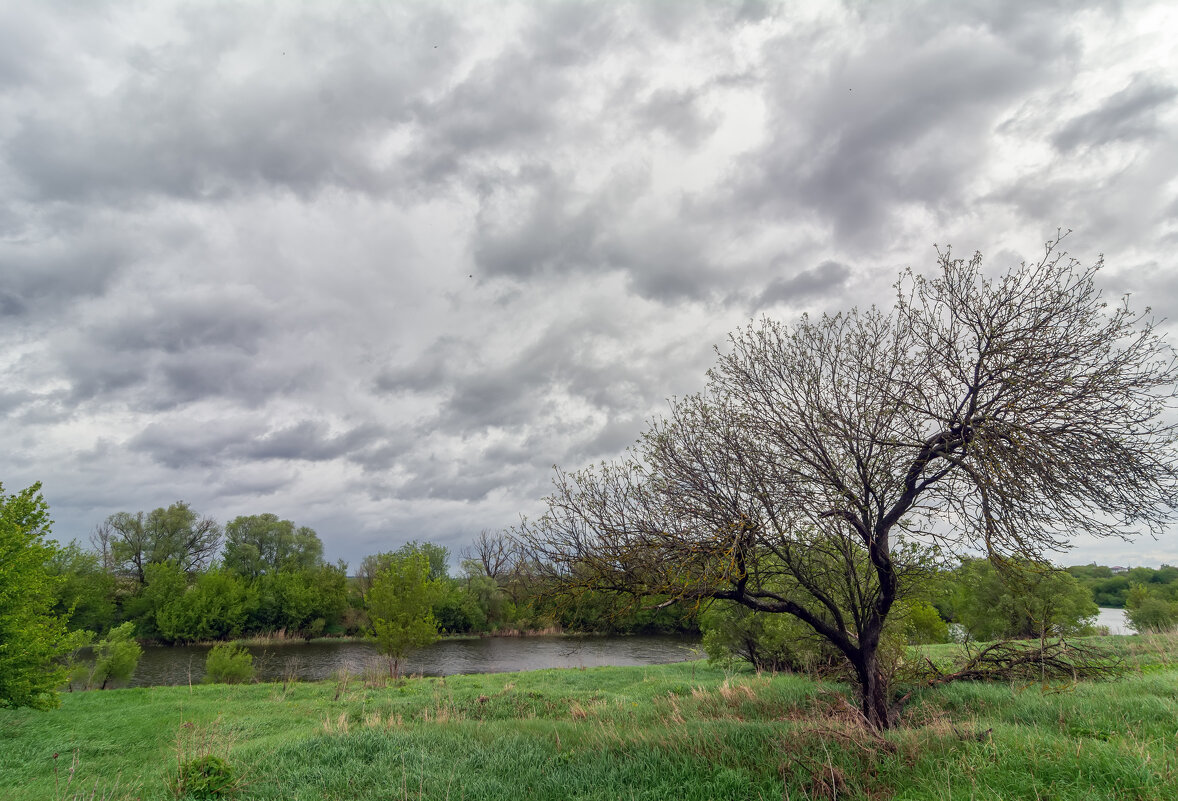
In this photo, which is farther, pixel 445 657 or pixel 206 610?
pixel 206 610

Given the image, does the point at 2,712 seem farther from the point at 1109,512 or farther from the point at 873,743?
the point at 1109,512

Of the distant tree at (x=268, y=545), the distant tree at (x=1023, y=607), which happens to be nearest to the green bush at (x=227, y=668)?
the distant tree at (x=1023, y=607)

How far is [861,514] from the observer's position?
959 cm

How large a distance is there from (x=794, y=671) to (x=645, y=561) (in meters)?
17.6

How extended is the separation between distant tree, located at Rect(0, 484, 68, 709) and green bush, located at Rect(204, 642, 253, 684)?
41.5 ft

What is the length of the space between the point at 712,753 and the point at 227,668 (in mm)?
30447

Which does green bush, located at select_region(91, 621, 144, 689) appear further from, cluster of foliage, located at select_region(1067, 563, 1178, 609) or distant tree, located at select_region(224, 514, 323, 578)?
cluster of foliage, located at select_region(1067, 563, 1178, 609)

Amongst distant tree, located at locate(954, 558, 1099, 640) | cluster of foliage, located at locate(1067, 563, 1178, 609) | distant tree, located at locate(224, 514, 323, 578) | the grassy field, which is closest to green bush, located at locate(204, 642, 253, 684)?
the grassy field

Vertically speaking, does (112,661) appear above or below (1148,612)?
above

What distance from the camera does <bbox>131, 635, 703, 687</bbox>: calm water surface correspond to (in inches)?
1366

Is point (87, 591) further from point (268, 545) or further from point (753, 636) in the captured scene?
point (753, 636)

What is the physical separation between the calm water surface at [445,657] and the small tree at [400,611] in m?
2.99

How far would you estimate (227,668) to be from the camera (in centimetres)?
2820

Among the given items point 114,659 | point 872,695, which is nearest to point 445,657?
point 114,659
